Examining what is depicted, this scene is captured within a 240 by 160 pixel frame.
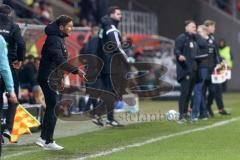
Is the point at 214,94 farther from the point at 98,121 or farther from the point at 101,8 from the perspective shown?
the point at 101,8

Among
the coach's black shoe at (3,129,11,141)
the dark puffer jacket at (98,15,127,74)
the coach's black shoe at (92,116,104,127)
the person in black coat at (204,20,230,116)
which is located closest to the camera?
the coach's black shoe at (3,129,11,141)

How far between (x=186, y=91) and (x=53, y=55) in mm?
5232

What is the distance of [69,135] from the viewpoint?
1602cm

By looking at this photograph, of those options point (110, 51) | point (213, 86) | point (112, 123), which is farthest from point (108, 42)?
point (213, 86)

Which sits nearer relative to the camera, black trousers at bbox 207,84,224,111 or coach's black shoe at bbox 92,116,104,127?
coach's black shoe at bbox 92,116,104,127

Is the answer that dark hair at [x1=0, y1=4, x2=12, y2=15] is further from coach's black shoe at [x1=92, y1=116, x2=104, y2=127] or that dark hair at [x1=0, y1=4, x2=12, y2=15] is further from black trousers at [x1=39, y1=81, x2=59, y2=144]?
coach's black shoe at [x1=92, y1=116, x2=104, y2=127]

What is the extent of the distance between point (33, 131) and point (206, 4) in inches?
818

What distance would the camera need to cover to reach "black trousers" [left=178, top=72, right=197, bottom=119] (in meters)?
18.0

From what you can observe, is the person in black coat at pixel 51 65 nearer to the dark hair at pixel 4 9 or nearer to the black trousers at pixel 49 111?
the black trousers at pixel 49 111

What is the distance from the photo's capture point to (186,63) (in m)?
18.0

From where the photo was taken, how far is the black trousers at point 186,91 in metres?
18.0

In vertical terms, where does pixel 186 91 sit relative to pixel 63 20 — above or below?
below

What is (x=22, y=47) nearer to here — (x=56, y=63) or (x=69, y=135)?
(x=56, y=63)

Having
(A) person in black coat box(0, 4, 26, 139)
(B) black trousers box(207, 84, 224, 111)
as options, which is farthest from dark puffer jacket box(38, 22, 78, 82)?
(B) black trousers box(207, 84, 224, 111)
